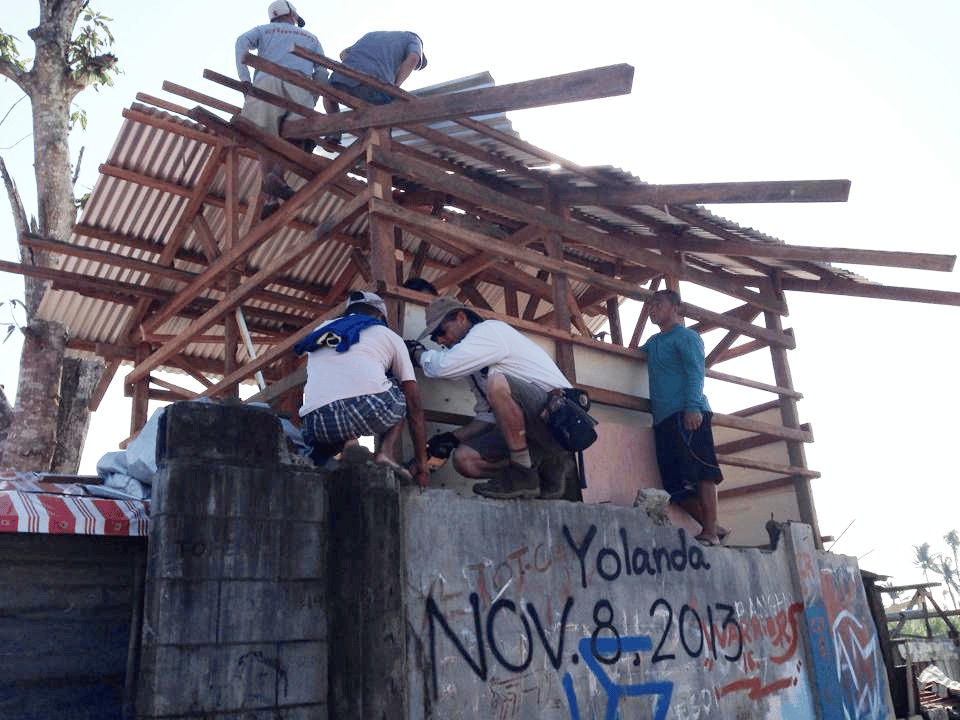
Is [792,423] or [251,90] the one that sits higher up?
[251,90]

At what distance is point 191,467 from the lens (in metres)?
4.14

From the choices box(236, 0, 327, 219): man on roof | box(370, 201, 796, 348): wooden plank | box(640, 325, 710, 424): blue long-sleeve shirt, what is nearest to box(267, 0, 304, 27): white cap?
box(236, 0, 327, 219): man on roof

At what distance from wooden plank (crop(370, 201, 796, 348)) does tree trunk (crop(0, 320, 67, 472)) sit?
186 inches

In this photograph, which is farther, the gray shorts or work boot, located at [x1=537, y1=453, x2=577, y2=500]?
work boot, located at [x1=537, y1=453, x2=577, y2=500]

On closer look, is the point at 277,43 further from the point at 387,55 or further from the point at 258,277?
the point at 258,277

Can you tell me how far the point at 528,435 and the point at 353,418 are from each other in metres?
1.24

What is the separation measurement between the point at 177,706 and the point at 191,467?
40.6 inches

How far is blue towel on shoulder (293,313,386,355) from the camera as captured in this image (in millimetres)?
4988

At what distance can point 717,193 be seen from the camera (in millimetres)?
6578

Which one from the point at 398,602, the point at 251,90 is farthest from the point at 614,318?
the point at 398,602

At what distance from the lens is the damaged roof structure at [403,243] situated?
6199mm

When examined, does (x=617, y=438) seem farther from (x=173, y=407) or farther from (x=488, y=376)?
(x=173, y=407)

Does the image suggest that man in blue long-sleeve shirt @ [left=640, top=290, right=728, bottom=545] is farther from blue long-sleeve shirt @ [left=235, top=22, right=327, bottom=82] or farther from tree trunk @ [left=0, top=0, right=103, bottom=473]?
tree trunk @ [left=0, top=0, right=103, bottom=473]

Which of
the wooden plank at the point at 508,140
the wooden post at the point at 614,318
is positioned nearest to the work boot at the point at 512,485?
the wooden plank at the point at 508,140
